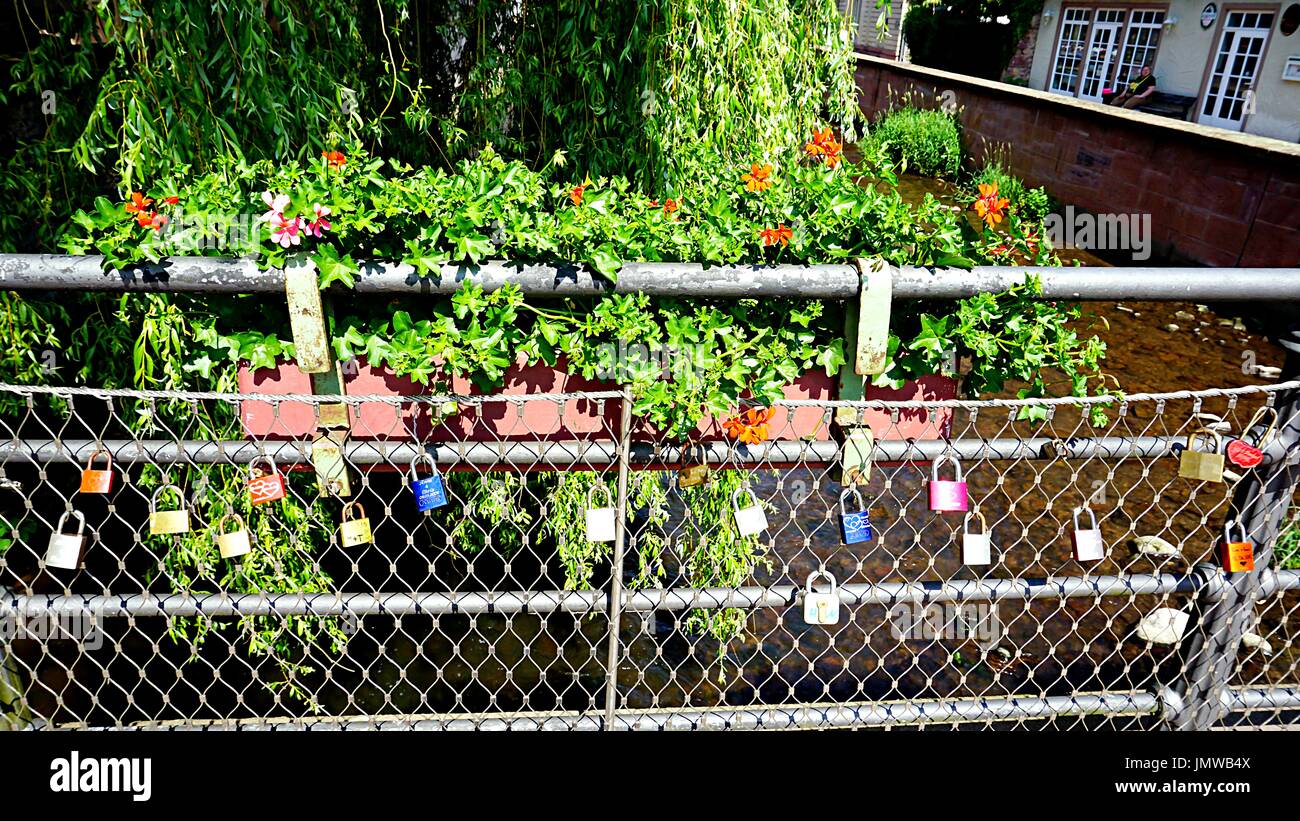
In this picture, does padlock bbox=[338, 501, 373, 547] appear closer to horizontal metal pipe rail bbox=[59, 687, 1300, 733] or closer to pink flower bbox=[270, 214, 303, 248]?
Result: horizontal metal pipe rail bbox=[59, 687, 1300, 733]

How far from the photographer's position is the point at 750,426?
6.53ft

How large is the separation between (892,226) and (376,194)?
1124mm

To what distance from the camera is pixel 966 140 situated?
49.5 ft

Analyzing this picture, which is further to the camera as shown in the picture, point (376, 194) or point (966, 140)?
point (966, 140)

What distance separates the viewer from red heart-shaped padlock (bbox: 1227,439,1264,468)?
2.01 metres

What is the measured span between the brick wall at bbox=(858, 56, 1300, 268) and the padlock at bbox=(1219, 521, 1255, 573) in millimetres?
8025

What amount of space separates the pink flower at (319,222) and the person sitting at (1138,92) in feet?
59.9

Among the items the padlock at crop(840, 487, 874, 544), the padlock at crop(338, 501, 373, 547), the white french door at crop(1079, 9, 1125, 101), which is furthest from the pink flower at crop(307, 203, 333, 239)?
the white french door at crop(1079, 9, 1125, 101)

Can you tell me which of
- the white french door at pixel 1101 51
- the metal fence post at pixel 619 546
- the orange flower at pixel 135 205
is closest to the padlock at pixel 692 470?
the metal fence post at pixel 619 546

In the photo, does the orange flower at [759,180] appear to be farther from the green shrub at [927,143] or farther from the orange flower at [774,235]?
the green shrub at [927,143]

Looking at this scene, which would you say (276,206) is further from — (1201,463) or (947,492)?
(1201,463)

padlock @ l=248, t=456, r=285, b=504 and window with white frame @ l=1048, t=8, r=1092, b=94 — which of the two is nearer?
padlock @ l=248, t=456, r=285, b=504
